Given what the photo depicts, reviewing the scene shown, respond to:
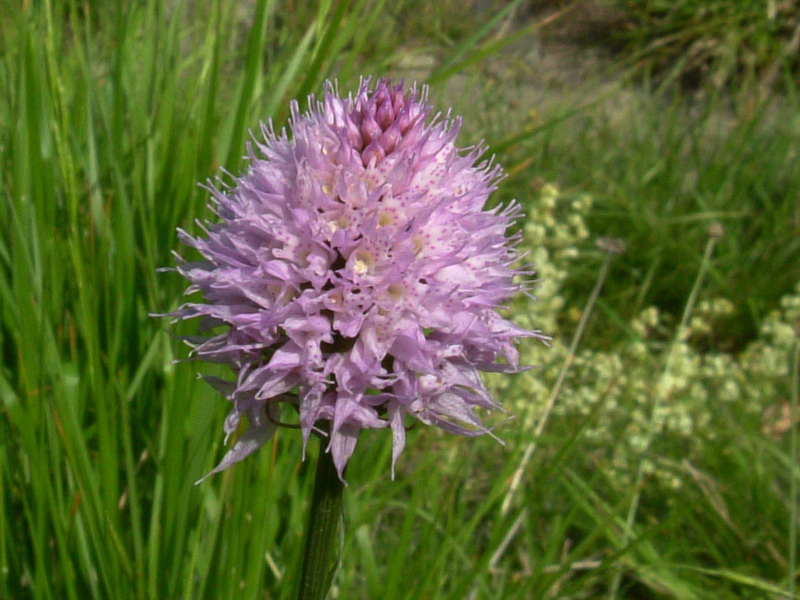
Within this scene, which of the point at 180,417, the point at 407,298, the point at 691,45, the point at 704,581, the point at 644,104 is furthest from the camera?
the point at 691,45

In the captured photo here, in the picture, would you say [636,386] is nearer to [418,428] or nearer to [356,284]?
[418,428]

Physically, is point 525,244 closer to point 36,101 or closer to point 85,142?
point 85,142

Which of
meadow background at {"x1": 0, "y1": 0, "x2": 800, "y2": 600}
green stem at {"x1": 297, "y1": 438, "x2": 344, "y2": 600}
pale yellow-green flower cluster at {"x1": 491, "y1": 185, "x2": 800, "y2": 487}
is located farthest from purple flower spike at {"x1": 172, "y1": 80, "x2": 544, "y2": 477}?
pale yellow-green flower cluster at {"x1": 491, "y1": 185, "x2": 800, "y2": 487}

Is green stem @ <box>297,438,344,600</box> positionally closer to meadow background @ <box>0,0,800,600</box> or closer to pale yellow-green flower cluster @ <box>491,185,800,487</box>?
meadow background @ <box>0,0,800,600</box>

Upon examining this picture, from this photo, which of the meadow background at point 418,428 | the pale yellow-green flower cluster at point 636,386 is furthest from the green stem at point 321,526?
the pale yellow-green flower cluster at point 636,386

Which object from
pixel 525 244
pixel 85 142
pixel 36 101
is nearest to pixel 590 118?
pixel 525 244

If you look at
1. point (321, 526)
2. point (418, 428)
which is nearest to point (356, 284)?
point (321, 526)
